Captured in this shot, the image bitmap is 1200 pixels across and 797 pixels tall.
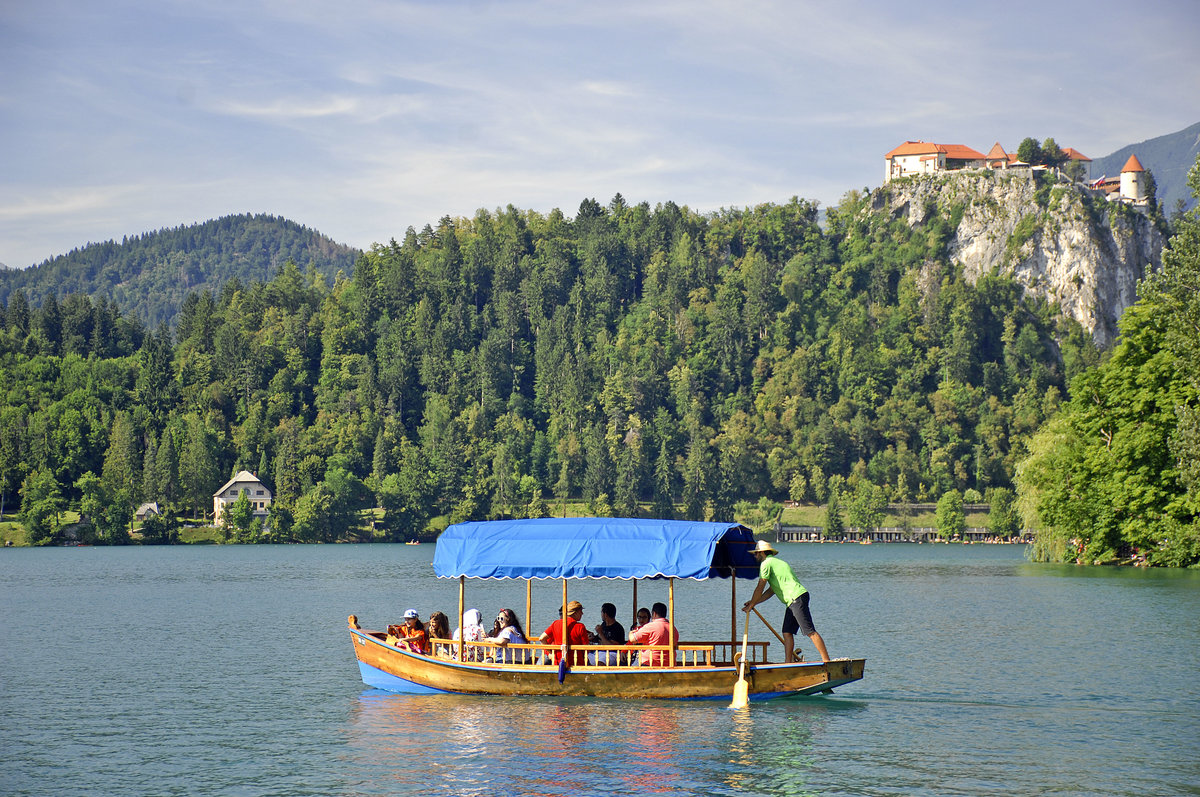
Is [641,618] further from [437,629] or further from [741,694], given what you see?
[437,629]

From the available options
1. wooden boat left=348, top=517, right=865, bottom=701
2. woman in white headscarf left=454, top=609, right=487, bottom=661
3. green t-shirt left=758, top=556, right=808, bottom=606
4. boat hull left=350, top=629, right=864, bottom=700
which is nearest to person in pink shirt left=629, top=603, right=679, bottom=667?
wooden boat left=348, top=517, right=865, bottom=701

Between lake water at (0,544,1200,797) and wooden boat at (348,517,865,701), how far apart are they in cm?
65

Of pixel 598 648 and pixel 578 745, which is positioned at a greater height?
pixel 598 648

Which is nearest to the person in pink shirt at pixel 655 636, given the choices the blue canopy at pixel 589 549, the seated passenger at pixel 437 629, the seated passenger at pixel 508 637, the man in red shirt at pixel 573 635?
the man in red shirt at pixel 573 635

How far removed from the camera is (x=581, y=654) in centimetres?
3384

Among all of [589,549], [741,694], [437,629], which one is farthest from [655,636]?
[437,629]

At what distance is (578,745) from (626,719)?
2.98m

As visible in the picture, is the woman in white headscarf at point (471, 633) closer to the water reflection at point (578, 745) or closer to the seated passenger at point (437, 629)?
the seated passenger at point (437, 629)

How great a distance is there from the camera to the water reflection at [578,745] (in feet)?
86.1

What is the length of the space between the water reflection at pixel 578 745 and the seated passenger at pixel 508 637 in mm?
1135

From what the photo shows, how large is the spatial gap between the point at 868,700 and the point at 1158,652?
15548mm

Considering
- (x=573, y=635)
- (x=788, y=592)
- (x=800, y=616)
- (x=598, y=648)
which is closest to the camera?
(x=788, y=592)

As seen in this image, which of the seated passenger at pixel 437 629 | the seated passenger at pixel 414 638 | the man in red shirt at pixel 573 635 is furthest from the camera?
the seated passenger at pixel 414 638

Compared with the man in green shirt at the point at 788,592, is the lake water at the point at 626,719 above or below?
below
